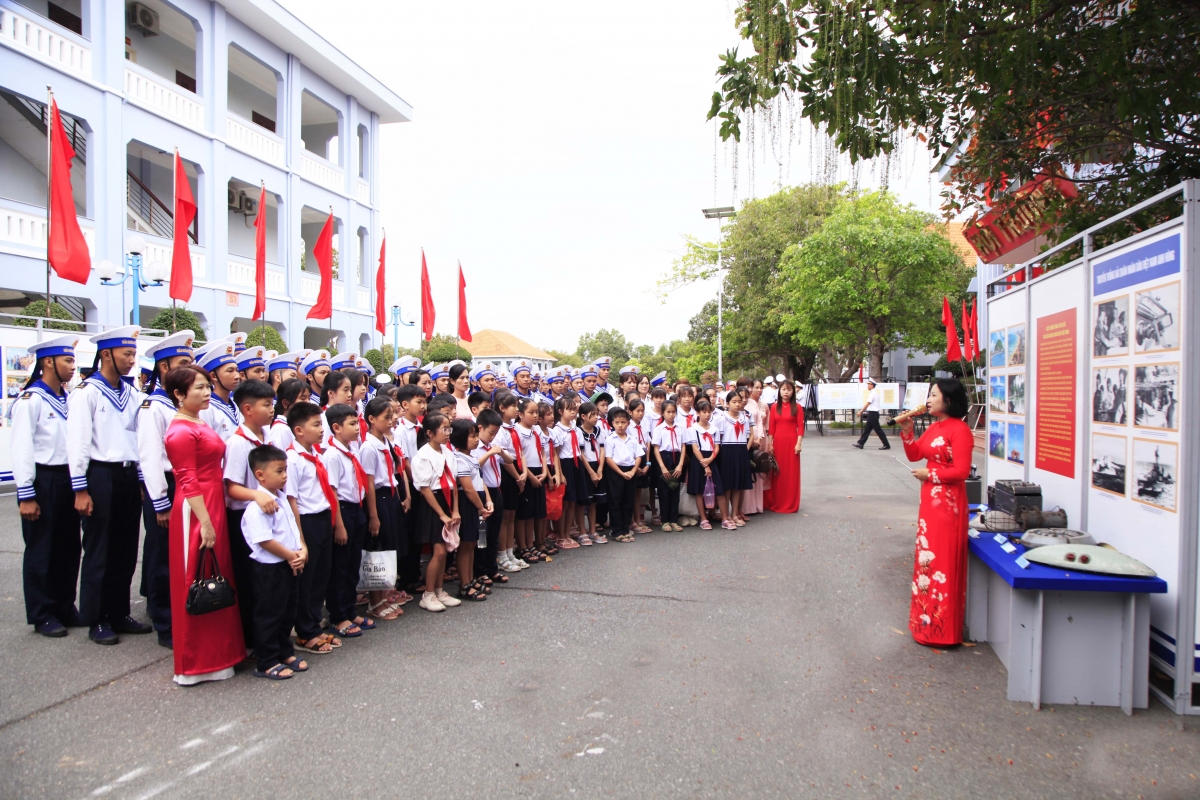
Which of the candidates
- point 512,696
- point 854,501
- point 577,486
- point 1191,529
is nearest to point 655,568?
point 577,486

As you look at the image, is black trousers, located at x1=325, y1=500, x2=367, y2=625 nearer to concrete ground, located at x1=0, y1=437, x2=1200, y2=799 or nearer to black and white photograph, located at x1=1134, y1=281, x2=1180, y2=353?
concrete ground, located at x1=0, y1=437, x2=1200, y2=799

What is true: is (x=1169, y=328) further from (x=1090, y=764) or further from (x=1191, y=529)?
(x=1090, y=764)

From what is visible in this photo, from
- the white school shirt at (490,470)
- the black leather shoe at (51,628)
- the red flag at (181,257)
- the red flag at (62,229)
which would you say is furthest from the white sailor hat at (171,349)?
A: the red flag at (181,257)

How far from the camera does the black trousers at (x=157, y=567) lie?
183 inches

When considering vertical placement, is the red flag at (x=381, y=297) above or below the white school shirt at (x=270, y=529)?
above

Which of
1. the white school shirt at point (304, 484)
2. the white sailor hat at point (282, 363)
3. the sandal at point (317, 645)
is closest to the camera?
the white school shirt at point (304, 484)

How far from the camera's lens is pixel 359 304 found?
76.7 feet

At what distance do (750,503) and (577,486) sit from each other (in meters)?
2.80

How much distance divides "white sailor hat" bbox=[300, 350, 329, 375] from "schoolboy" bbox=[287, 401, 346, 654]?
253 cm

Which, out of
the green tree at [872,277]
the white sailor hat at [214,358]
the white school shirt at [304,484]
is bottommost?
the white school shirt at [304,484]

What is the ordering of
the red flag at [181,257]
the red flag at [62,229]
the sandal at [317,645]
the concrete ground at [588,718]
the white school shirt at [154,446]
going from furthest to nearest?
the red flag at [181,257]
the red flag at [62,229]
the sandal at [317,645]
the white school shirt at [154,446]
the concrete ground at [588,718]

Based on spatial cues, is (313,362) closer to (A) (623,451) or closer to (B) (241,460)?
(B) (241,460)

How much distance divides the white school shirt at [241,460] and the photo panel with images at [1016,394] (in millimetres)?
5681

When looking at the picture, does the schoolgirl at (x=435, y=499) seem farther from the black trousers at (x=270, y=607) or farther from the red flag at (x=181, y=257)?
the red flag at (x=181, y=257)
